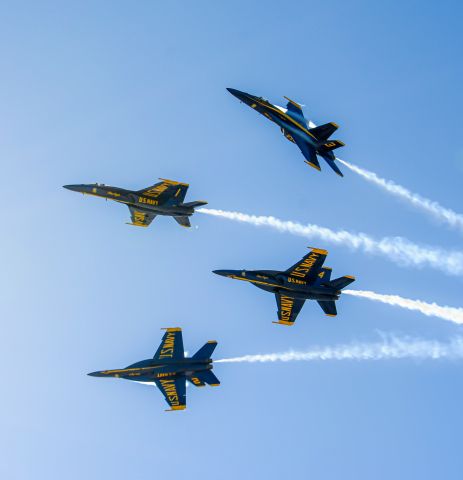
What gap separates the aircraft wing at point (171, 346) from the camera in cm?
8338

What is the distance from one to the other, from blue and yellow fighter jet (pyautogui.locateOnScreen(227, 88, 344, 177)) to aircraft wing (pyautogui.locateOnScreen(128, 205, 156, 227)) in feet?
66.7

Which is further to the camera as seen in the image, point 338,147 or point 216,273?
point 338,147

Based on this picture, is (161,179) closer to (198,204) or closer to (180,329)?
(198,204)

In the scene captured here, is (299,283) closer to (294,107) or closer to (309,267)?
(309,267)

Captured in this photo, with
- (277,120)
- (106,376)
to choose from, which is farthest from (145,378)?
(277,120)

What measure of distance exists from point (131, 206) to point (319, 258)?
82.7 feet

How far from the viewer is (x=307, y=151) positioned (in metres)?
87.1

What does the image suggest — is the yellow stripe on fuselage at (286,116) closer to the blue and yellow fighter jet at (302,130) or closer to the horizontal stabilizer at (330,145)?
the blue and yellow fighter jet at (302,130)

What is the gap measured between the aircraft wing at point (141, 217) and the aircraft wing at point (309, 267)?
20.7 meters

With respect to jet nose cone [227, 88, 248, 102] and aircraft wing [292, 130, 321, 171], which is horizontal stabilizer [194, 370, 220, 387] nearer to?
aircraft wing [292, 130, 321, 171]

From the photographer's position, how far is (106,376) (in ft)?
273

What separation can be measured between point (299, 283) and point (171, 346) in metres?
18.2

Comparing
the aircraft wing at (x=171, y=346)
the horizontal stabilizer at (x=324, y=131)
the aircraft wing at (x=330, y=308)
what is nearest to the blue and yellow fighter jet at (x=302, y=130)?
the horizontal stabilizer at (x=324, y=131)

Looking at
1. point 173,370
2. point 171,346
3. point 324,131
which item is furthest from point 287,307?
point 324,131
